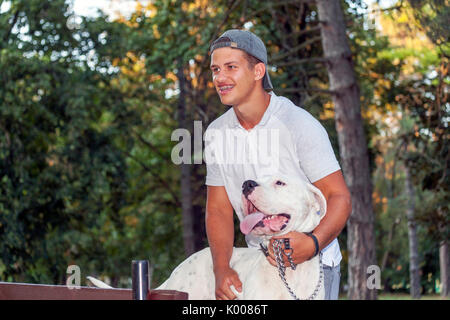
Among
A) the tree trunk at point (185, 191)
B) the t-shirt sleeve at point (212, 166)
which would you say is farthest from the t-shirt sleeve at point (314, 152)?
the tree trunk at point (185, 191)

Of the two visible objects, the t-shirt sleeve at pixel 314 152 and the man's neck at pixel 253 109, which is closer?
the t-shirt sleeve at pixel 314 152

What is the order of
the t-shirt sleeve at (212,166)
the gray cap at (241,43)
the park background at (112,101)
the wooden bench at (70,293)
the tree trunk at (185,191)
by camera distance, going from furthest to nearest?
the tree trunk at (185,191) < the park background at (112,101) < the t-shirt sleeve at (212,166) < the gray cap at (241,43) < the wooden bench at (70,293)

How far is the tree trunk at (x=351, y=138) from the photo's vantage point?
10805 mm

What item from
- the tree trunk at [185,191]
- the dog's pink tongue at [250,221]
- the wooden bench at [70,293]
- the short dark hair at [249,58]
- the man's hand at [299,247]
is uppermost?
the tree trunk at [185,191]

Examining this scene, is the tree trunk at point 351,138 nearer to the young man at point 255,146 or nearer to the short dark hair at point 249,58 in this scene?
the young man at point 255,146

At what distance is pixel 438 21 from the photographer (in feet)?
29.1

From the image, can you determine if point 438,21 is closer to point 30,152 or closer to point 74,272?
point 74,272

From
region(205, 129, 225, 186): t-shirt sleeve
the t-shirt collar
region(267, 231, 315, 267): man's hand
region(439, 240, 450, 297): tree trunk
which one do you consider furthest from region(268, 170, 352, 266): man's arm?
region(439, 240, 450, 297): tree trunk

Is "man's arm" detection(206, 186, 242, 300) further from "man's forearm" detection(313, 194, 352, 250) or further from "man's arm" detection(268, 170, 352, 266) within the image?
"man's forearm" detection(313, 194, 352, 250)

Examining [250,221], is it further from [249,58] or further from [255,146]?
[249,58]

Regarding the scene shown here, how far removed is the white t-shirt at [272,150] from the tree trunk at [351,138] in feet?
26.1

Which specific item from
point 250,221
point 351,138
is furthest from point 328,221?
point 351,138

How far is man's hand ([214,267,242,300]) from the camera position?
2727 millimetres
